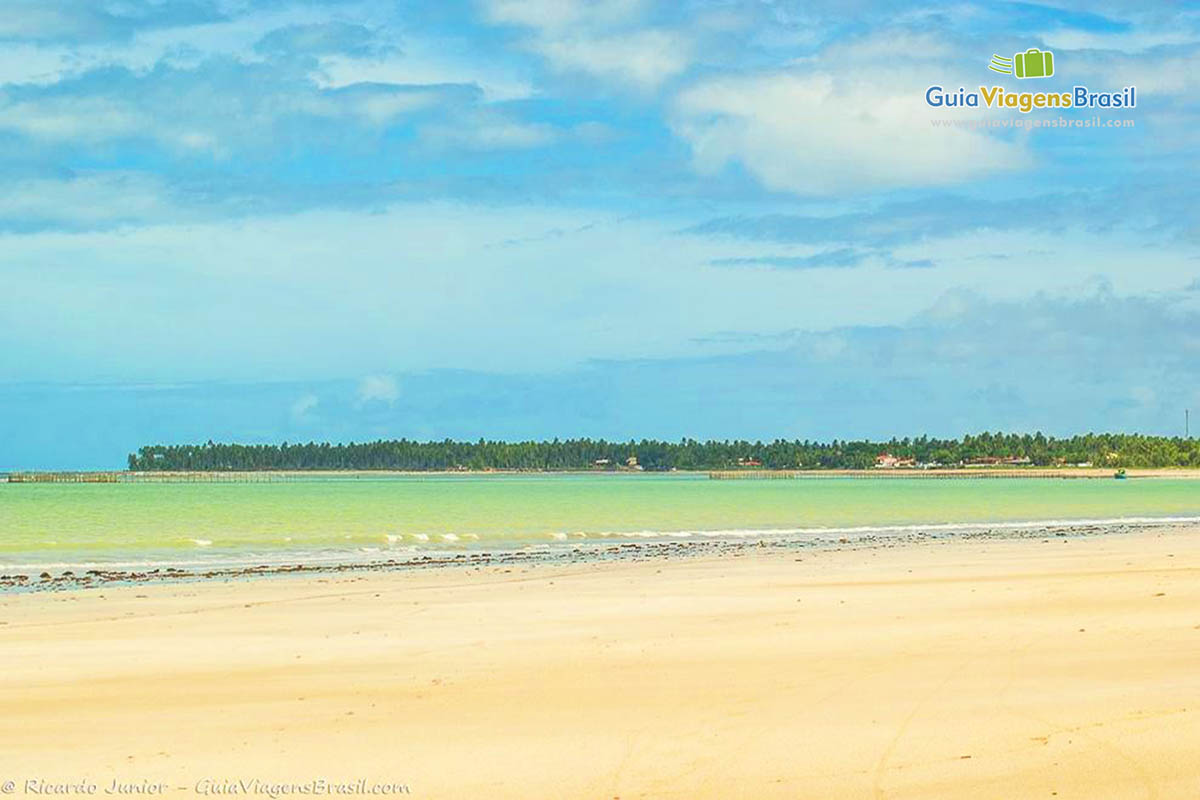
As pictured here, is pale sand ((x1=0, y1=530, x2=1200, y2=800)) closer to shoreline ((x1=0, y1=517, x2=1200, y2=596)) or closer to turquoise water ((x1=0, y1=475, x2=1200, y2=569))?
shoreline ((x1=0, y1=517, x2=1200, y2=596))

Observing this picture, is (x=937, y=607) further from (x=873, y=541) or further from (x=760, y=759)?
(x=873, y=541)

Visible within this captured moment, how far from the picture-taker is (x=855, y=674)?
1123 centimetres

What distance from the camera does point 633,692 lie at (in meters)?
10.6

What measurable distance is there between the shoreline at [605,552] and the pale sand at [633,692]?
19.9 feet

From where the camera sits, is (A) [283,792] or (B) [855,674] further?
(B) [855,674]

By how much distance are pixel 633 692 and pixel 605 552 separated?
21.4 m

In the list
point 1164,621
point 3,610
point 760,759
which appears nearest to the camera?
point 760,759

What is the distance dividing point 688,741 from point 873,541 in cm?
2840

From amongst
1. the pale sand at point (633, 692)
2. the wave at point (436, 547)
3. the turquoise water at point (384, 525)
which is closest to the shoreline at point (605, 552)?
Answer: the wave at point (436, 547)

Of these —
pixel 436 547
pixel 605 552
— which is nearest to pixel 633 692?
pixel 605 552

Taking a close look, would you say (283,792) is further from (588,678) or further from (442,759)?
(588,678)

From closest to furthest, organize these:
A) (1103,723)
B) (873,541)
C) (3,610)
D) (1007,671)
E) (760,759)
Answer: (760,759) → (1103,723) → (1007,671) → (3,610) → (873,541)

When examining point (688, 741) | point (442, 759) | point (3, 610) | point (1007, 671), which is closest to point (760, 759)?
point (688, 741)

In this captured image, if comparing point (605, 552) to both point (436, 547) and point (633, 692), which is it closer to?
point (436, 547)
